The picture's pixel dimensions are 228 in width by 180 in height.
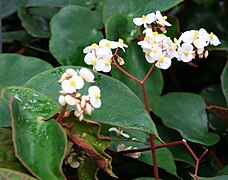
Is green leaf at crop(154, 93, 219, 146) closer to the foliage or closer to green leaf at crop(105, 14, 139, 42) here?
the foliage

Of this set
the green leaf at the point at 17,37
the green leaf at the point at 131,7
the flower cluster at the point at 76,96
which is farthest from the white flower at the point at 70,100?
the green leaf at the point at 17,37

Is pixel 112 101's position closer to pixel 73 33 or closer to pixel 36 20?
pixel 73 33

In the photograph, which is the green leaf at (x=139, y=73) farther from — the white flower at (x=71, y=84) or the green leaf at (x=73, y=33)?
the white flower at (x=71, y=84)

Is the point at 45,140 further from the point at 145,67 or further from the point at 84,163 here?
the point at 145,67

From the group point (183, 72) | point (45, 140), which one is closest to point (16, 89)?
point (45, 140)

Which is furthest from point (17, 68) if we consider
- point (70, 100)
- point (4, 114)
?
point (70, 100)
